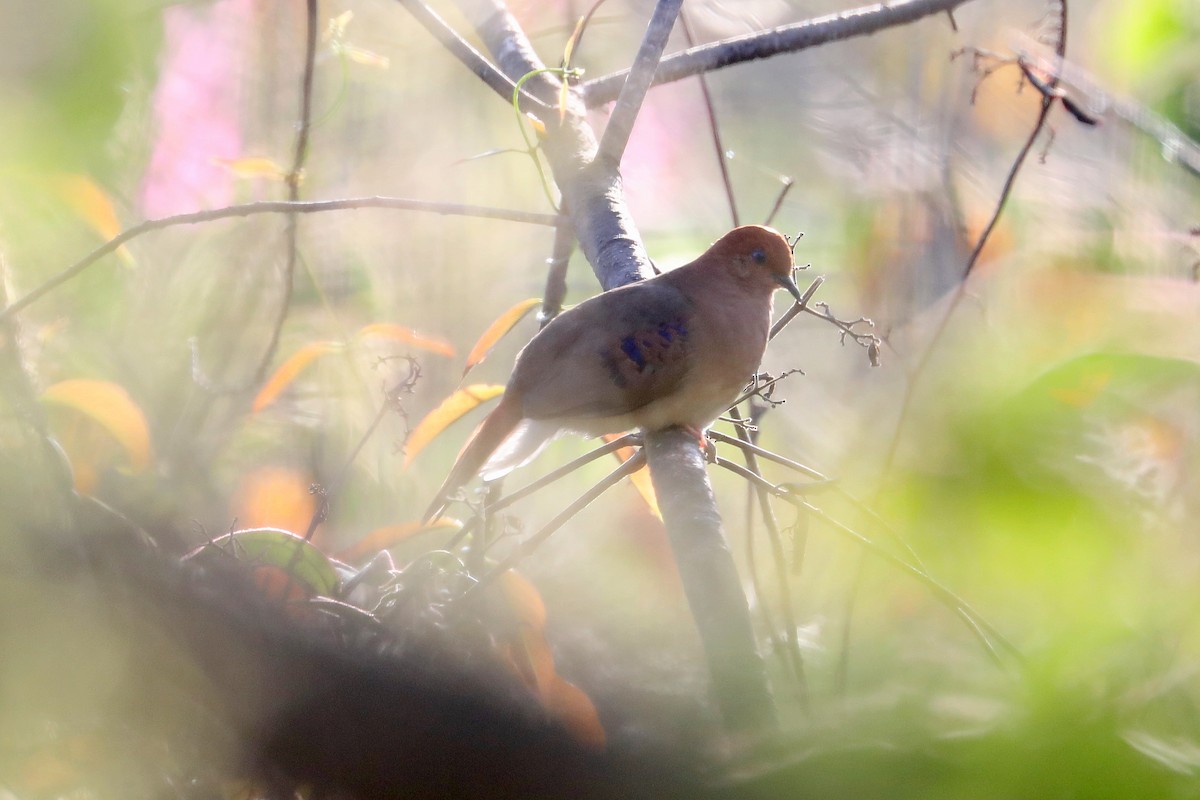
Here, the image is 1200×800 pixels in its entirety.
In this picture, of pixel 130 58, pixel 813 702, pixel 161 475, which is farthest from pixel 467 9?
pixel 813 702

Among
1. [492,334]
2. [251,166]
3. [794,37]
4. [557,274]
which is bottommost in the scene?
[492,334]

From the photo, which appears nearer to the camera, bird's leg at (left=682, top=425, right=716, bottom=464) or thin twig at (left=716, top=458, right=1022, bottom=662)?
thin twig at (left=716, top=458, right=1022, bottom=662)

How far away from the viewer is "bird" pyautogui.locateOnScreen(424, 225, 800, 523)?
1.41 m

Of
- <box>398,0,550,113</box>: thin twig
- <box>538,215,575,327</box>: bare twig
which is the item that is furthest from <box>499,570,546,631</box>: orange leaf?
<box>398,0,550,113</box>: thin twig

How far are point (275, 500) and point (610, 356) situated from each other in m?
0.54

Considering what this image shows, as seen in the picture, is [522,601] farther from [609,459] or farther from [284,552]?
[609,459]

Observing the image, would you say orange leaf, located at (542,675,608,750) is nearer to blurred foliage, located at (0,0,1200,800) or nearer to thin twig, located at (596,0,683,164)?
blurred foliage, located at (0,0,1200,800)

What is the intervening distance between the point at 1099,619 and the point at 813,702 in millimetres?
87

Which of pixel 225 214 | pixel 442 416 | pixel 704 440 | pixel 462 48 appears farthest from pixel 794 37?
pixel 225 214

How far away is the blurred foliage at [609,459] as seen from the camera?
0.86ft

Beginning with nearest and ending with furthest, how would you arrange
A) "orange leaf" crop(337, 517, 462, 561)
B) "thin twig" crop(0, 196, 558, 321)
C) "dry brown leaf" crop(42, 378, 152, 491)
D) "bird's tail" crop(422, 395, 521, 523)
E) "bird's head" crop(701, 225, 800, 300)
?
"thin twig" crop(0, 196, 558, 321), "dry brown leaf" crop(42, 378, 152, 491), "orange leaf" crop(337, 517, 462, 561), "bird's tail" crop(422, 395, 521, 523), "bird's head" crop(701, 225, 800, 300)

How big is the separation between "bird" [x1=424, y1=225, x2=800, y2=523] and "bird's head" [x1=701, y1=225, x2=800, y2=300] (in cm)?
5

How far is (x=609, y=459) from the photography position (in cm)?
208

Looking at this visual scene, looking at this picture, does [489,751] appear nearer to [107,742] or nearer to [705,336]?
[107,742]
